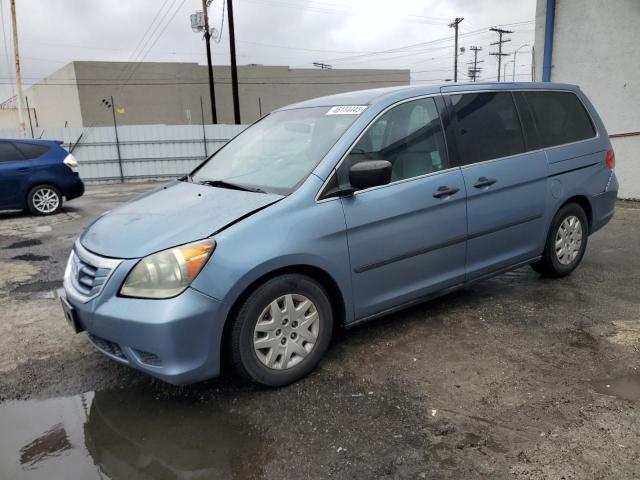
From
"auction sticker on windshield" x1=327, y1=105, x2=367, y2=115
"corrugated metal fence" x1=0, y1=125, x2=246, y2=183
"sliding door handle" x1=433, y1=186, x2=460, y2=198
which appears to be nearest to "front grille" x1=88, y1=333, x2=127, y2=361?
"auction sticker on windshield" x1=327, y1=105, x2=367, y2=115

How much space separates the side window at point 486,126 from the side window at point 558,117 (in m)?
0.28

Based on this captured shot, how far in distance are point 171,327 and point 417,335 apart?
1908mm

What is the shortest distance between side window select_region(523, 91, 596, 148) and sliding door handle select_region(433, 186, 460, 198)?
4.03 ft

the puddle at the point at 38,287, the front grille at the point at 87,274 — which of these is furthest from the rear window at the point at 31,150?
the front grille at the point at 87,274

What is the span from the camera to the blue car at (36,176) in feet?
32.0

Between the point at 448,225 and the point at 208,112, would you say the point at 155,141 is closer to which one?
the point at 448,225

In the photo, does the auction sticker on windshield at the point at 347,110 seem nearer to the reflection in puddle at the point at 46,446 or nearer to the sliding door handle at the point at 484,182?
the sliding door handle at the point at 484,182

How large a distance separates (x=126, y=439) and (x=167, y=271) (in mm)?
915

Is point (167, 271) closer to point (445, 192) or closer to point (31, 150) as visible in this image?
point (445, 192)

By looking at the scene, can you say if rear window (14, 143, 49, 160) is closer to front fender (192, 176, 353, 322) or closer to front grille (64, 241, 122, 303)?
front grille (64, 241, 122, 303)

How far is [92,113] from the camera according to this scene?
37.9 metres

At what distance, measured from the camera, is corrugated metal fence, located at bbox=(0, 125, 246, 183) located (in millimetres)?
18891

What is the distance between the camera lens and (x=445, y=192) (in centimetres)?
373

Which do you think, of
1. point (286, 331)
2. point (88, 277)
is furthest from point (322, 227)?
point (88, 277)
